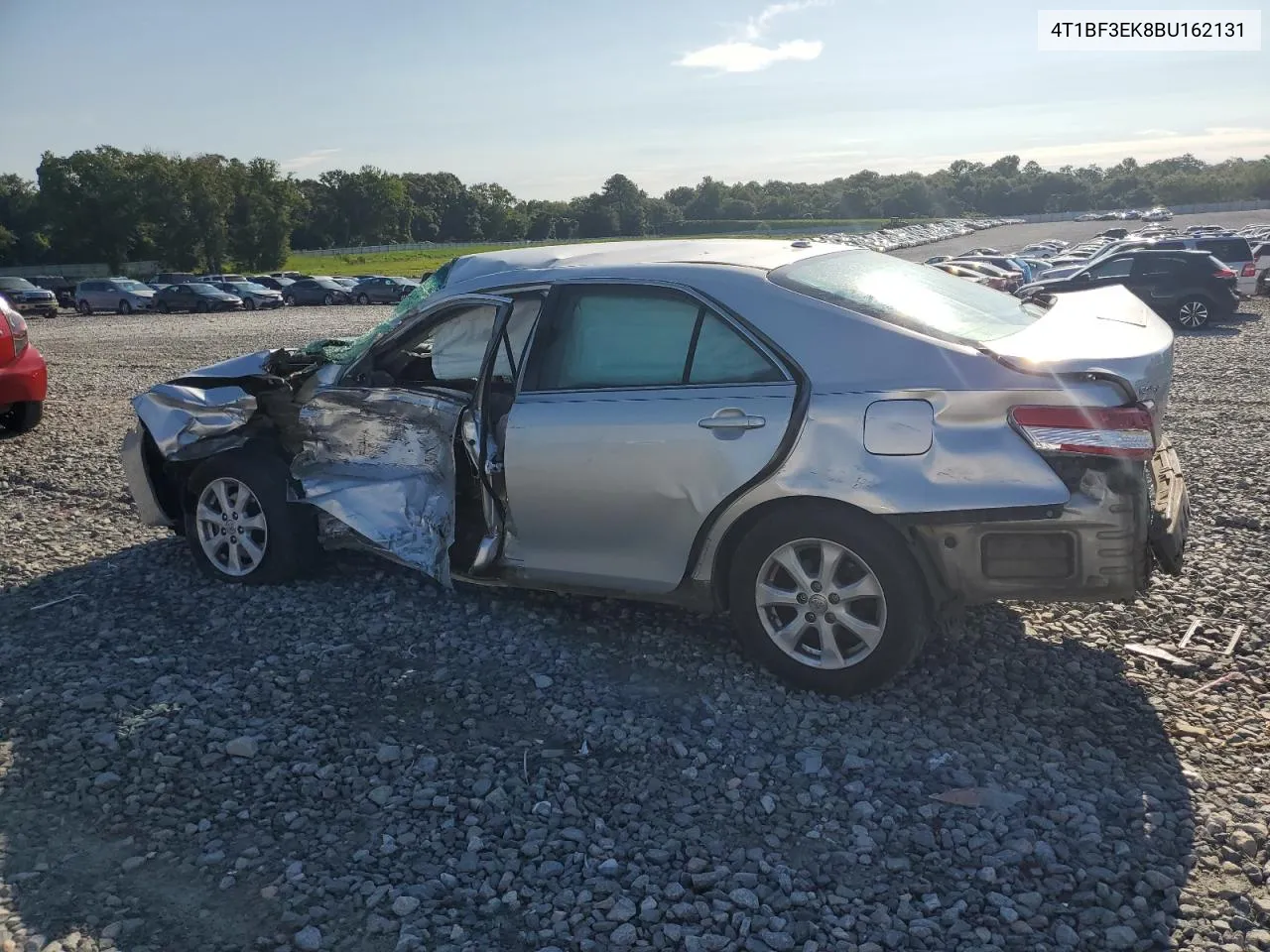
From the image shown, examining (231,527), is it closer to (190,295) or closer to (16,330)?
(16,330)

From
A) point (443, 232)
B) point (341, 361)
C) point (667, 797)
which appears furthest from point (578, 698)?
point (443, 232)

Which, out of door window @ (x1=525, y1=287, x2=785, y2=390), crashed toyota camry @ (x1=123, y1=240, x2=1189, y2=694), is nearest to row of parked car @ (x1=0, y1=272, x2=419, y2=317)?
crashed toyota camry @ (x1=123, y1=240, x2=1189, y2=694)

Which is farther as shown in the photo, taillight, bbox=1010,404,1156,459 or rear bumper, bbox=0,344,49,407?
rear bumper, bbox=0,344,49,407

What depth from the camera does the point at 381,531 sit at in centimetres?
516

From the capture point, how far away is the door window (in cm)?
429

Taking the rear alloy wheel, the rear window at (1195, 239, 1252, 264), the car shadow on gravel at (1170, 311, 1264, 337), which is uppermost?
the rear window at (1195, 239, 1252, 264)

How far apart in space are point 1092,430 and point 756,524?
1.25 metres

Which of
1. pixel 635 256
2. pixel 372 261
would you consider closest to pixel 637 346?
pixel 635 256

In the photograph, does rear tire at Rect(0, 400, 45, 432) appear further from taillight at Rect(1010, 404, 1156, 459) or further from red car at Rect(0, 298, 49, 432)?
taillight at Rect(1010, 404, 1156, 459)

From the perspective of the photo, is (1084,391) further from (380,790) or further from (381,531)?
(381,531)

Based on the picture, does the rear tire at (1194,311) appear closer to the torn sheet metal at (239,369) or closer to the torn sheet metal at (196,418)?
the torn sheet metal at (239,369)

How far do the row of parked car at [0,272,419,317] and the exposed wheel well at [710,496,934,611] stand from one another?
35.9 meters

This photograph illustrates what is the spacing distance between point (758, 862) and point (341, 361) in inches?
130

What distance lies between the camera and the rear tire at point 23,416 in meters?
10.0
